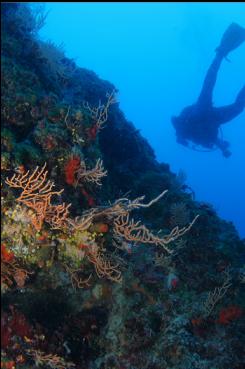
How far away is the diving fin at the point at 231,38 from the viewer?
15555 millimetres

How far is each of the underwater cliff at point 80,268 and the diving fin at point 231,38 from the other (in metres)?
10.8

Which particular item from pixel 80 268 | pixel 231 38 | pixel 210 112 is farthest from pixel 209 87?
pixel 80 268

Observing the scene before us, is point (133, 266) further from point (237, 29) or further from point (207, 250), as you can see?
point (237, 29)

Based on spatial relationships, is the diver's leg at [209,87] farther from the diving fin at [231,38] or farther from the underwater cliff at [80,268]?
the underwater cliff at [80,268]

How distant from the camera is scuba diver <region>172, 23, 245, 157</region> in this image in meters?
15.7

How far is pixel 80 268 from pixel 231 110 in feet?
40.6

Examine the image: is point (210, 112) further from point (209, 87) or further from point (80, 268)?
point (80, 268)

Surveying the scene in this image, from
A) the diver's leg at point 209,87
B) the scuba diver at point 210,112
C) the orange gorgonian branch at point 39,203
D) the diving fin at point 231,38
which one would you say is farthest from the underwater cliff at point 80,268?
the diving fin at point 231,38

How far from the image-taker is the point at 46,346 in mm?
5531

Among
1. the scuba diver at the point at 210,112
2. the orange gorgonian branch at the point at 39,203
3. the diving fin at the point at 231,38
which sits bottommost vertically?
the orange gorgonian branch at the point at 39,203

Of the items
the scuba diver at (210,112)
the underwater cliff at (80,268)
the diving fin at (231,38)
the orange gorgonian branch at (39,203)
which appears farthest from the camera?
the scuba diver at (210,112)

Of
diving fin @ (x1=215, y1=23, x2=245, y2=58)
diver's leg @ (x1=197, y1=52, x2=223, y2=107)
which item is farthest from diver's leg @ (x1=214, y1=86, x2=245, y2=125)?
diving fin @ (x1=215, y1=23, x2=245, y2=58)

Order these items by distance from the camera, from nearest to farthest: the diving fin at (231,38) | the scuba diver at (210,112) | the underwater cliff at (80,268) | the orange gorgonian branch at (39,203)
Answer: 1. the orange gorgonian branch at (39,203)
2. the underwater cliff at (80,268)
3. the diving fin at (231,38)
4. the scuba diver at (210,112)

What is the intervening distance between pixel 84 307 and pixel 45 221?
67.3 inches
